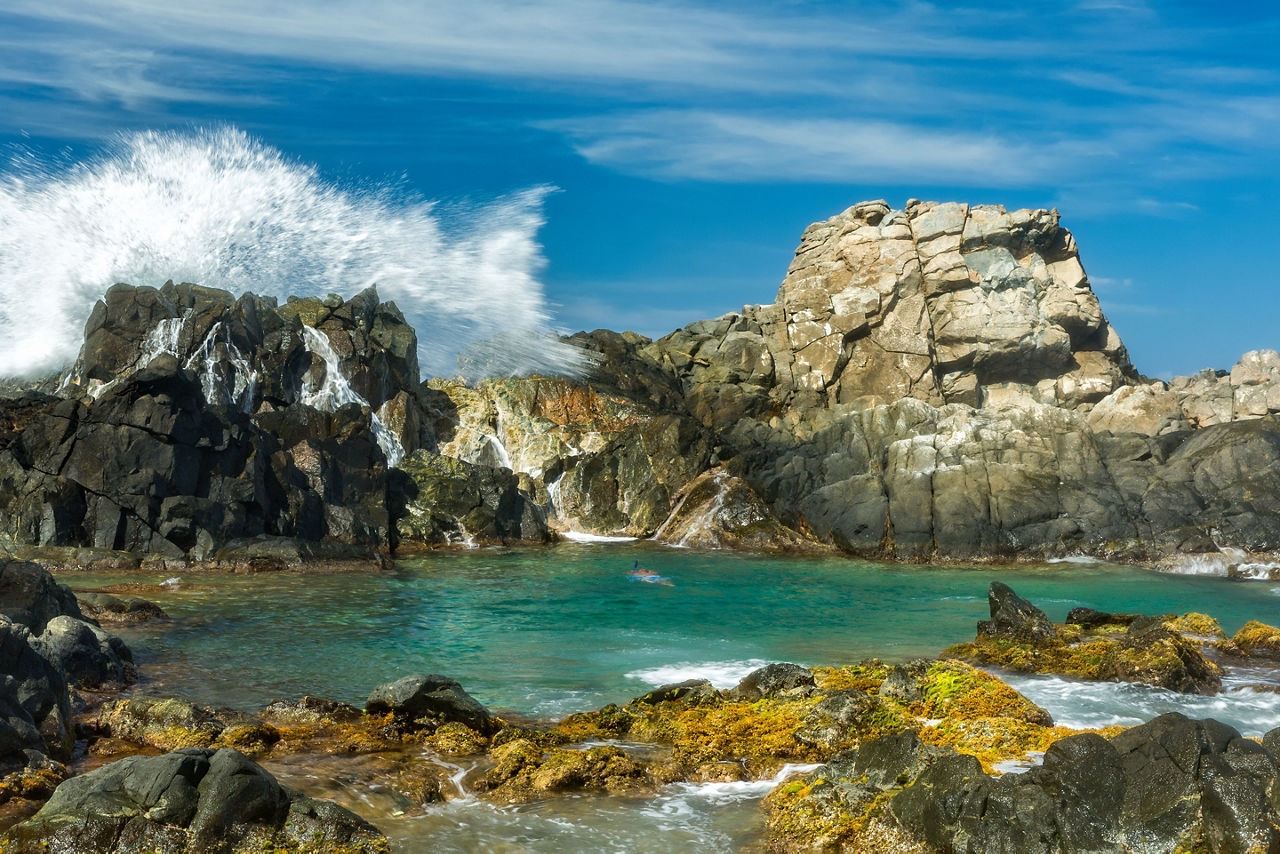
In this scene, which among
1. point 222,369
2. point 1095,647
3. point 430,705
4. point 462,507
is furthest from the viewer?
point 222,369

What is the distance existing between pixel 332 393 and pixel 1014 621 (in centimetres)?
4902

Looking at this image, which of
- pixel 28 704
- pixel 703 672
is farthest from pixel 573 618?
pixel 28 704

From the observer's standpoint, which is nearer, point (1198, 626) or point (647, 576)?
point (1198, 626)

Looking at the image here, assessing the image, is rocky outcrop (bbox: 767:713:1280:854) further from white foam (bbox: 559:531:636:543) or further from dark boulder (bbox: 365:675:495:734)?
white foam (bbox: 559:531:636:543)

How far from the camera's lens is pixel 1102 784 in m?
10.5

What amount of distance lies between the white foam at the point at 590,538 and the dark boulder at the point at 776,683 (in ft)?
132

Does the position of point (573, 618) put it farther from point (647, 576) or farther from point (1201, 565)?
point (1201, 565)

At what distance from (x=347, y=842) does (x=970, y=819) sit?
22.0ft

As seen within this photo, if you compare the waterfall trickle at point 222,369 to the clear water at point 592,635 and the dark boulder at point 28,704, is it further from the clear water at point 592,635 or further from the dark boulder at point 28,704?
the dark boulder at point 28,704

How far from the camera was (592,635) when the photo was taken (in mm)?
28359

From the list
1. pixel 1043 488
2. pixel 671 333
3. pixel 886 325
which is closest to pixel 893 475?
pixel 1043 488

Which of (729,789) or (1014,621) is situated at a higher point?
(1014,621)

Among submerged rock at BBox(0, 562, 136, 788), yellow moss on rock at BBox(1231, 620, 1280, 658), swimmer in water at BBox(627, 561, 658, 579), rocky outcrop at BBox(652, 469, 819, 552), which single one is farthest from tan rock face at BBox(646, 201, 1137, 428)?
submerged rock at BBox(0, 562, 136, 788)

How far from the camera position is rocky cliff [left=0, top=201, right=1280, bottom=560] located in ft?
148
